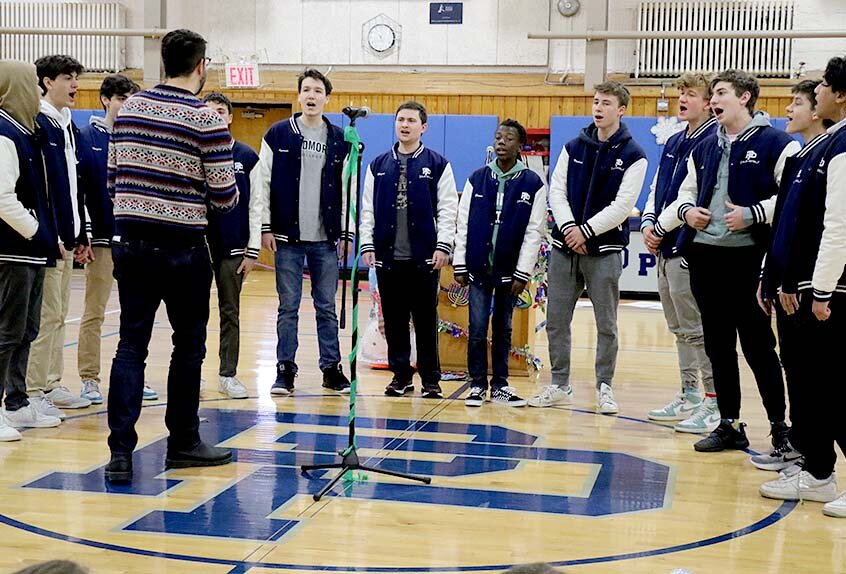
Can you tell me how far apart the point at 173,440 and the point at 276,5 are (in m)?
10.8

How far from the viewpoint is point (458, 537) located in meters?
3.38

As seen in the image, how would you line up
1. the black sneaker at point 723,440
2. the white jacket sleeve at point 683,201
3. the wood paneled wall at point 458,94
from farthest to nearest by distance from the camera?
1. the wood paneled wall at point 458,94
2. the white jacket sleeve at point 683,201
3. the black sneaker at point 723,440

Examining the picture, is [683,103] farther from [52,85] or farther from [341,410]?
[52,85]

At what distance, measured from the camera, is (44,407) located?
495 centimetres

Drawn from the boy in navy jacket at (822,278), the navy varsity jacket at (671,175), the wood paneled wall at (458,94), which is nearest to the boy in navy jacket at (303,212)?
the navy varsity jacket at (671,175)

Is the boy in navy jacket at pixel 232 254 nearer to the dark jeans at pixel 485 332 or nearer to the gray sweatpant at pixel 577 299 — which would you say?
the dark jeans at pixel 485 332

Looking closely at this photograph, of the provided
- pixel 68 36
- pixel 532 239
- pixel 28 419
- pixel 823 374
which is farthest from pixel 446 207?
pixel 68 36

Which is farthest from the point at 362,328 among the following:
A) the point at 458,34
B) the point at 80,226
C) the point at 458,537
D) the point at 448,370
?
the point at 458,34

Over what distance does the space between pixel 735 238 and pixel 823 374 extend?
93cm

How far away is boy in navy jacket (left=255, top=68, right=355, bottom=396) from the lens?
18.9ft

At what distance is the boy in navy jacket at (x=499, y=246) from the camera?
565 cm

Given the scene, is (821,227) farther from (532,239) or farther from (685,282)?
(532,239)

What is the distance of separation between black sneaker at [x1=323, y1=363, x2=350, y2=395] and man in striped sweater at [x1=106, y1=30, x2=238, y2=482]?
72.8 inches

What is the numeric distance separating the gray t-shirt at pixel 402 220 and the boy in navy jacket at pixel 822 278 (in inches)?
93.6
